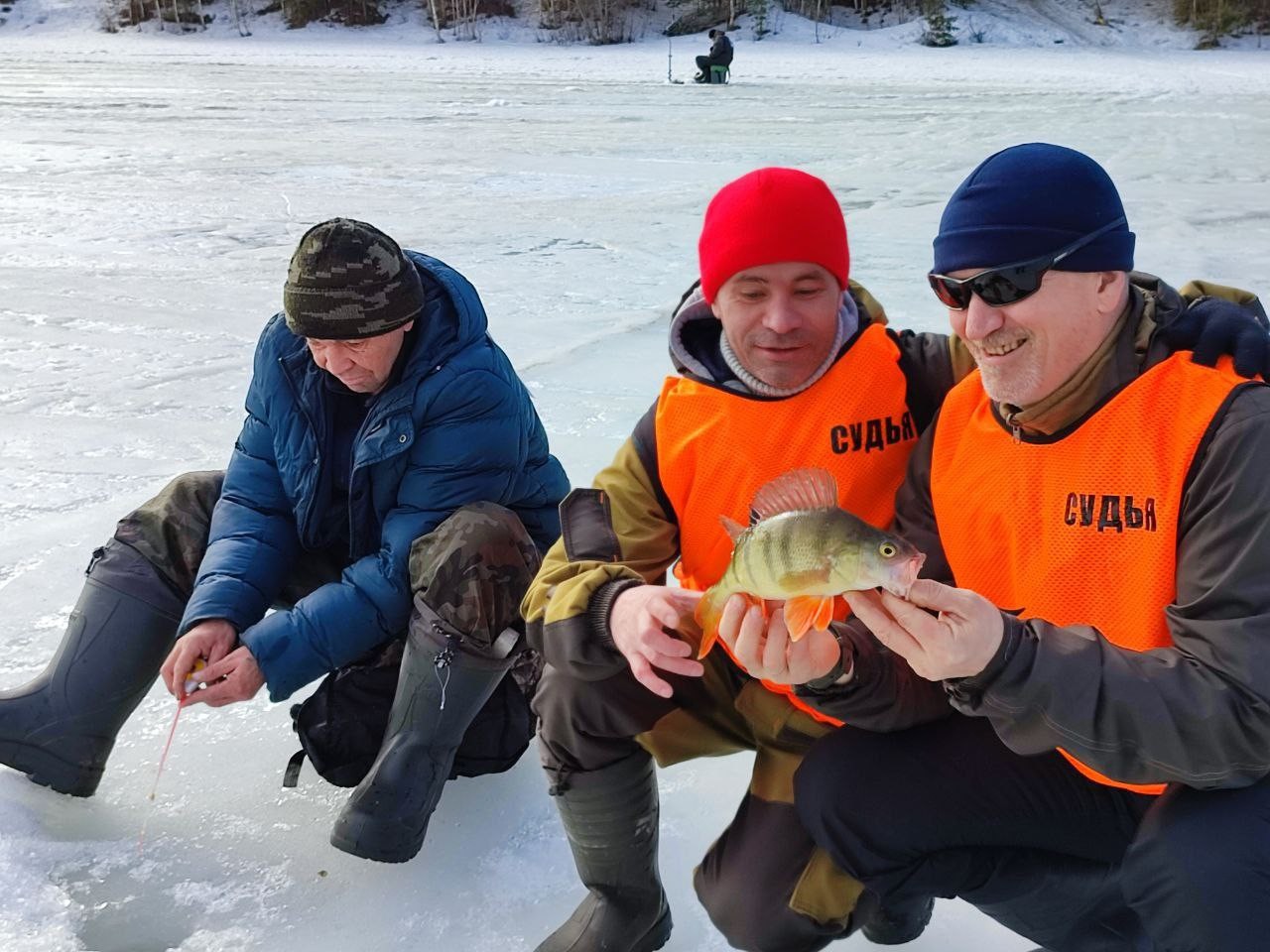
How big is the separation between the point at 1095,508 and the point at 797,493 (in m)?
0.48

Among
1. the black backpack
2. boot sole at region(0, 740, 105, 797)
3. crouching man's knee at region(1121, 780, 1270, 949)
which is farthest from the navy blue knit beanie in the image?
boot sole at region(0, 740, 105, 797)

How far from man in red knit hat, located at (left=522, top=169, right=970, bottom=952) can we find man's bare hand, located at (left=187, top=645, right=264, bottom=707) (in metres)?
0.71

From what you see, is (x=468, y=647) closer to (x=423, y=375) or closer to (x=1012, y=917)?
(x=423, y=375)

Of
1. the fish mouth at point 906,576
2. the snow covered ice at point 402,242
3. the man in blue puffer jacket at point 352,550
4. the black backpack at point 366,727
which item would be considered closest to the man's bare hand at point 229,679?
the man in blue puffer jacket at point 352,550

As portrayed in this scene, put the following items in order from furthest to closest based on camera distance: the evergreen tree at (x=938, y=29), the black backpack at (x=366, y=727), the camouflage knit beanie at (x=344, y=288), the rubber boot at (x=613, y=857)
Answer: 1. the evergreen tree at (x=938, y=29)
2. the black backpack at (x=366, y=727)
3. the camouflage knit beanie at (x=344, y=288)
4. the rubber boot at (x=613, y=857)

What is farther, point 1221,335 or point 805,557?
point 1221,335

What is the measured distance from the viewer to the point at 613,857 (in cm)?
220

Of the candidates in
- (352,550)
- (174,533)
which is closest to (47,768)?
(174,533)

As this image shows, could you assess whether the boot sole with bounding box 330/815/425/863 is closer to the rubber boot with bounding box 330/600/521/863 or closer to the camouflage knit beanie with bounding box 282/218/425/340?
the rubber boot with bounding box 330/600/521/863

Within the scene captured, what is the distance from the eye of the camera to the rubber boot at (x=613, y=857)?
2174 millimetres

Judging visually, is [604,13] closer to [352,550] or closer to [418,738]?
[352,550]

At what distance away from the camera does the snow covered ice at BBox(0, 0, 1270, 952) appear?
8.04 ft

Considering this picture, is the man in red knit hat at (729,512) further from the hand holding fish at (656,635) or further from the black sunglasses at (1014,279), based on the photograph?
the black sunglasses at (1014,279)

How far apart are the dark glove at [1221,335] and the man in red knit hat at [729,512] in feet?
1.56
